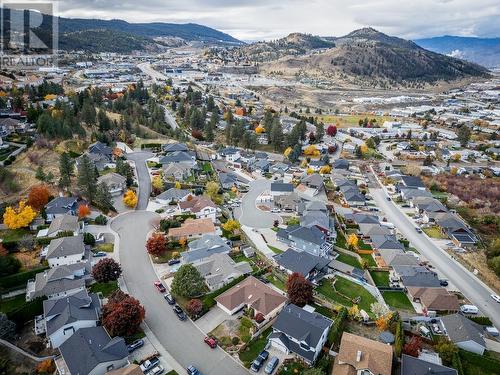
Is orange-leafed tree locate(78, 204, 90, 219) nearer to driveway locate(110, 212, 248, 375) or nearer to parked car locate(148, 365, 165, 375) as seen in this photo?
driveway locate(110, 212, 248, 375)

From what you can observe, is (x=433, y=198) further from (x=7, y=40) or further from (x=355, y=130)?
(x=7, y=40)

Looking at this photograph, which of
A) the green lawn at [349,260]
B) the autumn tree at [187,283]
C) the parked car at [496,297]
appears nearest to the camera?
the autumn tree at [187,283]

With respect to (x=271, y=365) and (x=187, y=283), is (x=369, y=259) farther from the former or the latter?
(x=187, y=283)

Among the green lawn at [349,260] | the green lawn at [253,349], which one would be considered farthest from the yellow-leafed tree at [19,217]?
the green lawn at [349,260]

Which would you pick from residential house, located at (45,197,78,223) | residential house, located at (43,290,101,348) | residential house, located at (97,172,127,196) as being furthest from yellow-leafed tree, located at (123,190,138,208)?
residential house, located at (43,290,101,348)

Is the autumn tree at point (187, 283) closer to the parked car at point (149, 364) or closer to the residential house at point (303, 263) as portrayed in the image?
the parked car at point (149, 364)

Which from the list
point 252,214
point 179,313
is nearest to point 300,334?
point 179,313

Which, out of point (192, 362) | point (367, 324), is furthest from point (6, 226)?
point (367, 324)
